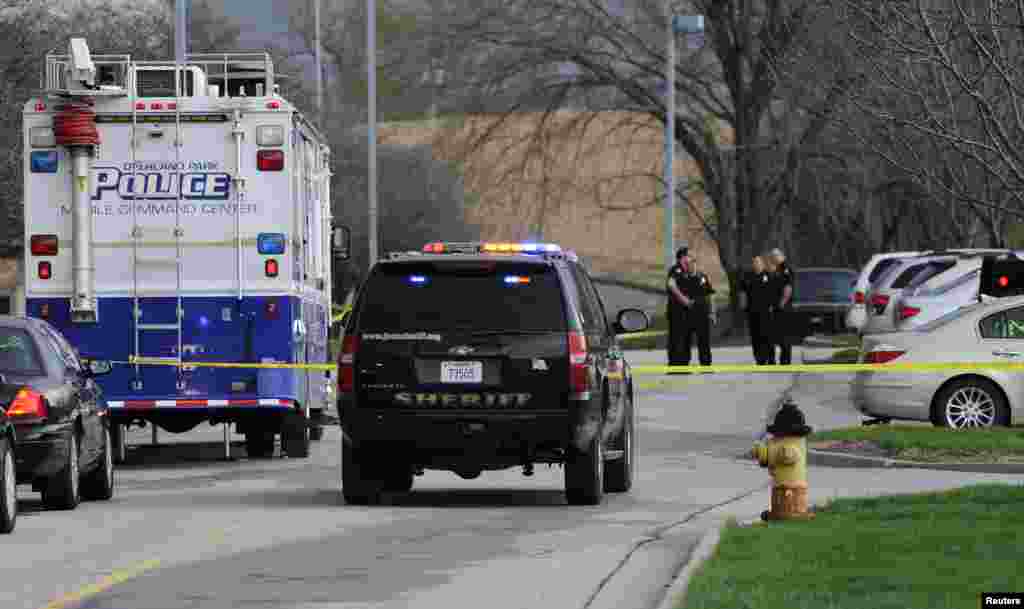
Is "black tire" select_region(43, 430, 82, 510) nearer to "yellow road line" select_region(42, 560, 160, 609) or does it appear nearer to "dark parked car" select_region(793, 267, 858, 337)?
"yellow road line" select_region(42, 560, 160, 609)

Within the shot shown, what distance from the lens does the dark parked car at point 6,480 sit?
15.8 metres

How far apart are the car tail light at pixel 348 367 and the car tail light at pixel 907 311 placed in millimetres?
17151

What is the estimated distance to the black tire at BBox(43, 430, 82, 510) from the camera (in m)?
→ 17.7

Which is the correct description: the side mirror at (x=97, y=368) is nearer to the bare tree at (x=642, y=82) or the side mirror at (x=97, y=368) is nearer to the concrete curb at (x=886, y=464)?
the concrete curb at (x=886, y=464)

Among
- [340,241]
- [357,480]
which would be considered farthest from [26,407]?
[340,241]

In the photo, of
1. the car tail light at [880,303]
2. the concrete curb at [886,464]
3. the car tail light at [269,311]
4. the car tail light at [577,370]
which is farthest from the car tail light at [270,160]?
the car tail light at [880,303]

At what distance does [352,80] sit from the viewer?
109 metres

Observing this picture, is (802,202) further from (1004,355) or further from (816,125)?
(1004,355)

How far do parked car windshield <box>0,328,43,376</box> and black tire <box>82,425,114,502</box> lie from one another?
130 cm


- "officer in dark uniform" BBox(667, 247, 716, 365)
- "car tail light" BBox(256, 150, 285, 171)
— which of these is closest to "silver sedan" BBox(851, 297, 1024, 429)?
"car tail light" BBox(256, 150, 285, 171)

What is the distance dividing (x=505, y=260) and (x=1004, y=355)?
9.12 metres

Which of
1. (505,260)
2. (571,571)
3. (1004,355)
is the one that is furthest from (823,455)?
(571,571)

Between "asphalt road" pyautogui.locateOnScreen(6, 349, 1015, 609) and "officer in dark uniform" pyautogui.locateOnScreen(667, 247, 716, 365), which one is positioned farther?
"officer in dark uniform" pyautogui.locateOnScreen(667, 247, 716, 365)

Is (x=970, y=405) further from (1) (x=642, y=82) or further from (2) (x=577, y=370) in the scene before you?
(1) (x=642, y=82)
